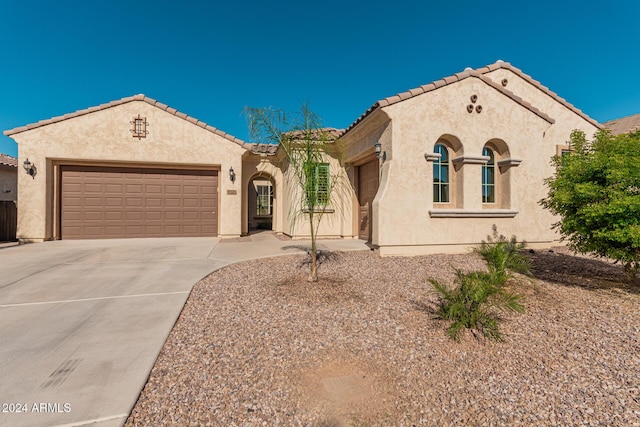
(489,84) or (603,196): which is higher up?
(489,84)

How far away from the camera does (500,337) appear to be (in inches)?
120

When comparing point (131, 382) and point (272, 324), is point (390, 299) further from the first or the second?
point (131, 382)

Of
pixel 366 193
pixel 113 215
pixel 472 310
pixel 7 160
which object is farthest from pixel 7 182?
pixel 472 310

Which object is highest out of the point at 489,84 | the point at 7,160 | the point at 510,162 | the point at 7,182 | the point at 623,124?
the point at 623,124

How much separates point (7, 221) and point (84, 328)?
446 inches

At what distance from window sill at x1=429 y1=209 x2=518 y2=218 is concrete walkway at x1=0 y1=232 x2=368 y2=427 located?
16.1 feet

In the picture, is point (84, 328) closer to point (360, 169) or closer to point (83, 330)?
point (83, 330)

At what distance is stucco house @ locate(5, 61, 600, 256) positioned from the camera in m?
7.26

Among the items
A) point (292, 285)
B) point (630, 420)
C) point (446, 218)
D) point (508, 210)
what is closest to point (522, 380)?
point (630, 420)

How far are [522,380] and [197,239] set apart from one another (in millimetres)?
10090

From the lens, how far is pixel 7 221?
10188 mm

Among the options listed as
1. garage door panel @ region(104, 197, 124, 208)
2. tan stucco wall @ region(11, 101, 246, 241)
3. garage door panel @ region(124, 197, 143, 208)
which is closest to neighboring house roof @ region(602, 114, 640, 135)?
tan stucco wall @ region(11, 101, 246, 241)

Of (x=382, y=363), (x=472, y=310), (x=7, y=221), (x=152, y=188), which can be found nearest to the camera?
(x=382, y=363)

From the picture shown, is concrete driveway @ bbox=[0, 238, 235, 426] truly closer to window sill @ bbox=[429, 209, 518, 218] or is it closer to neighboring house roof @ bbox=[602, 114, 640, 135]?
window sill @ bbox=[429, 209, 518, 218]
